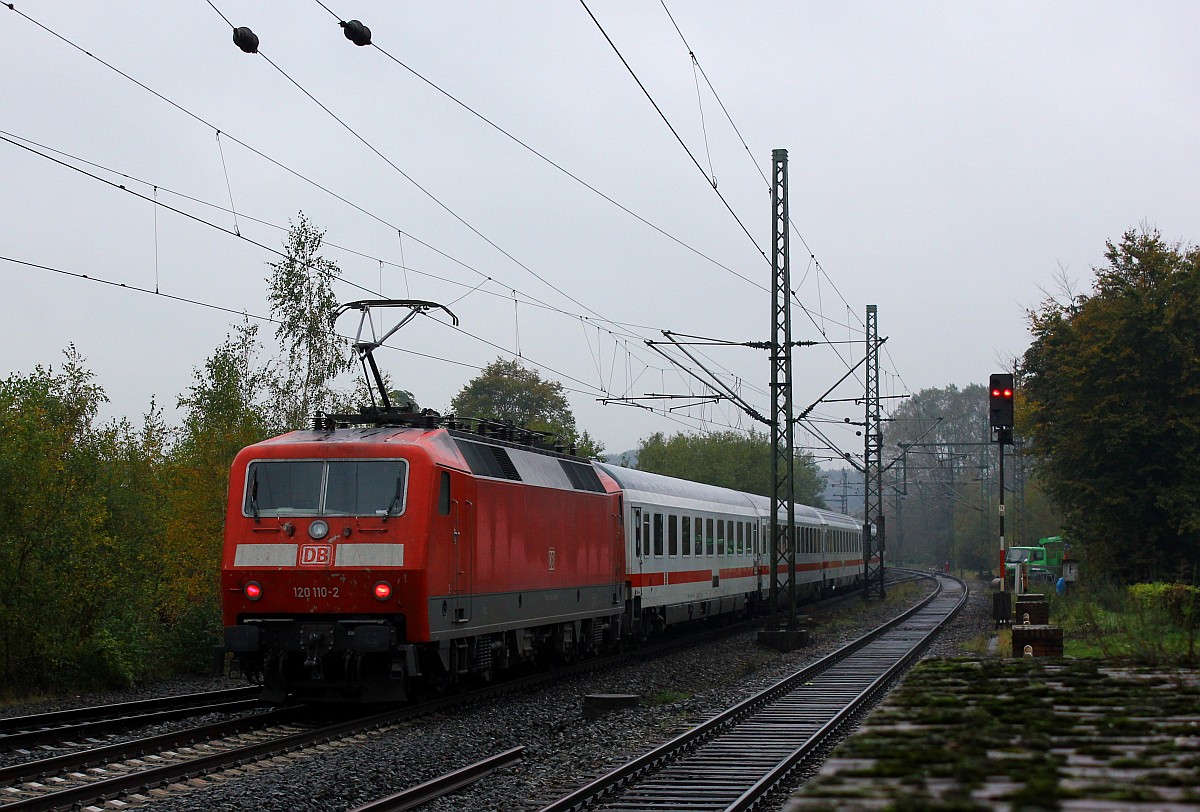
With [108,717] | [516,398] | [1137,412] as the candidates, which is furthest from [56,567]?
[516,398]

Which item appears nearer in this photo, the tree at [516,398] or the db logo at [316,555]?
the db logo at [316,555]

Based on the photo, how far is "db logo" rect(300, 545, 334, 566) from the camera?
49.2 feet

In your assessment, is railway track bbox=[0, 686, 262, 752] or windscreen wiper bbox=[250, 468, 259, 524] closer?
railway track bbox=[0, 686, 262, 752]

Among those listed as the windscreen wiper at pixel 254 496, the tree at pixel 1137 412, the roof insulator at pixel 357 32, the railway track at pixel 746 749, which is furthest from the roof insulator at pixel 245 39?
the tree at pixel 1137 412

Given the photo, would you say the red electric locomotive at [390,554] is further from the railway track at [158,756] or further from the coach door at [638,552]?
the coach door at [638,552]

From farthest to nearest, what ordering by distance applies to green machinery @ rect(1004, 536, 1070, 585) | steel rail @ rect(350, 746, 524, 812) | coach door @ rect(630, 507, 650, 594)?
green machinery @ rect(1004, 536, 1070, 585)
coach door @ rect(630, 507, 650, 594)
steel rail @ rect(350, 746, 524, 812)

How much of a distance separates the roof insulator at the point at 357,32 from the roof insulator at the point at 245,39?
0.91m

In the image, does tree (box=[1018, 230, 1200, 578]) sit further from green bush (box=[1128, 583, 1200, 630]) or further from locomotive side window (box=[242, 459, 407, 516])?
locomotive side window (box=[242, 459, 407, 516])

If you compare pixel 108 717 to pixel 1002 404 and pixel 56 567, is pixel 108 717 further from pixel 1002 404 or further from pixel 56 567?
pixel 1002 404

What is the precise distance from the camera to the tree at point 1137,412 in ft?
103

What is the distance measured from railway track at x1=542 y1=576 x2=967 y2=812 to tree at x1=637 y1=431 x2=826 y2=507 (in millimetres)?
65061

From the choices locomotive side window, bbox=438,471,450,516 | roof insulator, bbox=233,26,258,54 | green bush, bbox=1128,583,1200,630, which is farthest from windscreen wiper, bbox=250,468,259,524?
green bush, bbox=1128,583,1200,630

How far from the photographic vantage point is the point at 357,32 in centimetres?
1359

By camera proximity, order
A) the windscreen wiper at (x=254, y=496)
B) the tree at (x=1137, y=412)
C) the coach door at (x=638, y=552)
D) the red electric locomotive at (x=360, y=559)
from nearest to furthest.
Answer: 1. the red electric locomotive at (x=360, y=559)
2. the windscreen wiper at (x=254, y=496)
3. the coach door at (x=638, y=552)
4. the tree at (x=1137, y=412)
